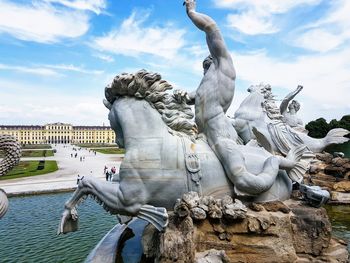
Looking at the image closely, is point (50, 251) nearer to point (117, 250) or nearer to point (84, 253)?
point (84, 253)

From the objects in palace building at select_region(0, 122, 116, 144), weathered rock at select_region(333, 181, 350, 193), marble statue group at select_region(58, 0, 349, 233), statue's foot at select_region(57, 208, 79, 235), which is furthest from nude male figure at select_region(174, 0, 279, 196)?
palace building at select_region(0, 122, 116, 144)

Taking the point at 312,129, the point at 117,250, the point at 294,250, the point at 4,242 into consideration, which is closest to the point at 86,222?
the point at 4,242

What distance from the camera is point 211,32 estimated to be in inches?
183

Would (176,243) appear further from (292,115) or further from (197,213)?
(292,115)

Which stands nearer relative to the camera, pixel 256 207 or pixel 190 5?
pixel 256 207

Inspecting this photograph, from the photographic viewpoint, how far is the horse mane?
4699 millimetres

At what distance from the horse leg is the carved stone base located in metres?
0.22

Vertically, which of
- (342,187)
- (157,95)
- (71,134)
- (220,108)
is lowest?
(342,187)

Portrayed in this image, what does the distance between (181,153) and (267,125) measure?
375 cm

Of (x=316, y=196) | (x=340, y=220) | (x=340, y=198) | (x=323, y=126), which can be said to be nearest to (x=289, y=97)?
(x=340, y=220)

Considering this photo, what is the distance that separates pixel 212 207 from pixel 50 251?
4.73m

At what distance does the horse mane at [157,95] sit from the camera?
470 centimetres

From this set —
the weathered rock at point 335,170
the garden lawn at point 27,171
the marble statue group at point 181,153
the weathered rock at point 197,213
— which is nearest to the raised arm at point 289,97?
the weathered rock at point 335,170

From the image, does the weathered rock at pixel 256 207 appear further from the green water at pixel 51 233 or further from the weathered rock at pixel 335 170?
the weathered rock at pixel 335 170
